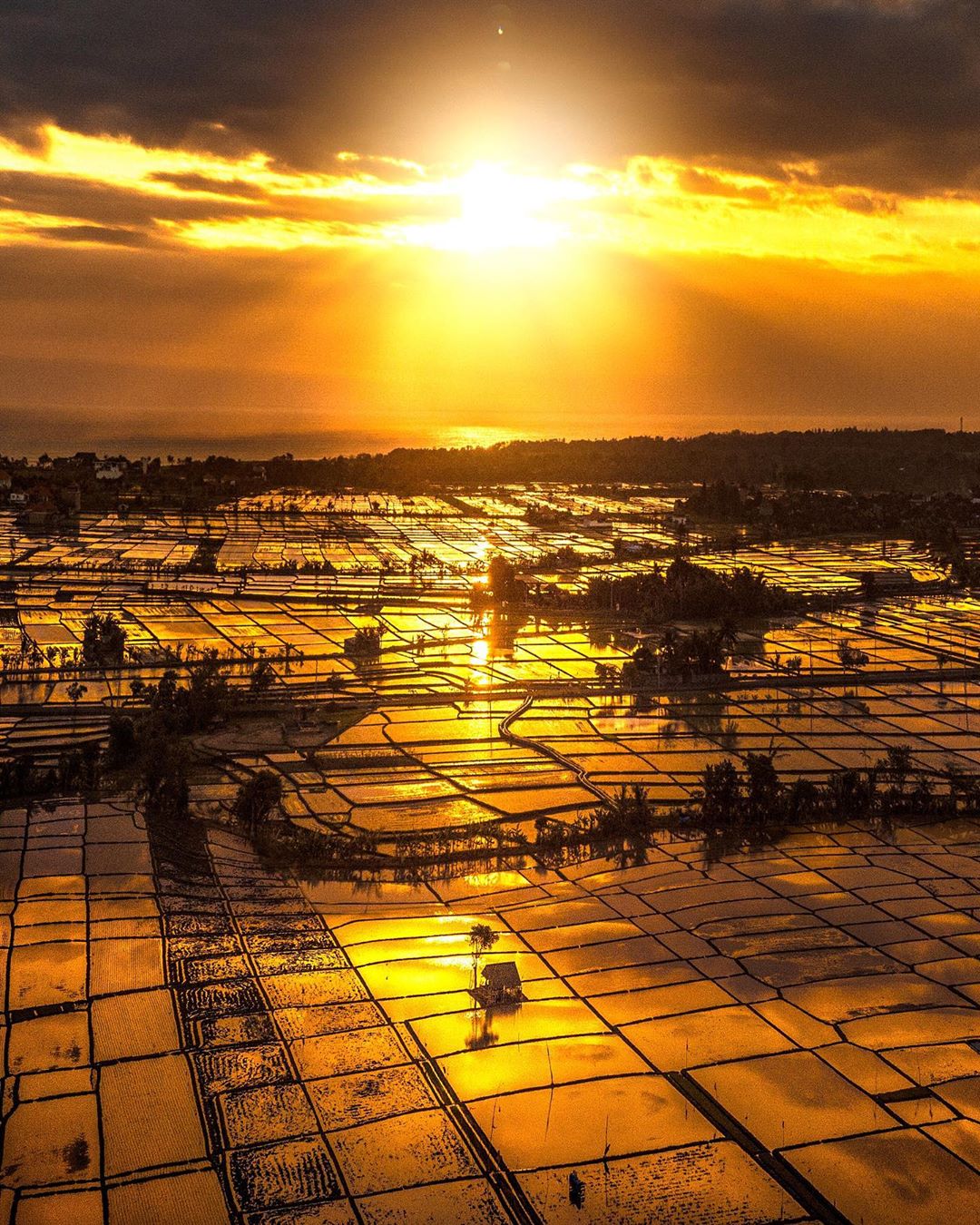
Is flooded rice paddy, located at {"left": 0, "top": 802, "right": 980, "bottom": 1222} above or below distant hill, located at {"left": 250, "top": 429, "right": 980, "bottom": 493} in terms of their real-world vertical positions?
below

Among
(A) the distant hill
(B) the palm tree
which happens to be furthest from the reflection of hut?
(A) the distant hill

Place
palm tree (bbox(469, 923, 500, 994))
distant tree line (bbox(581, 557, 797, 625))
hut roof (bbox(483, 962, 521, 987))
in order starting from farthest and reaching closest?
distant tree line (bbox(581, 557, 797, 625)) → palm tree (bbox(469, 923, 500, 994)) → hut roof (bbox(483, 962, 521, 987))

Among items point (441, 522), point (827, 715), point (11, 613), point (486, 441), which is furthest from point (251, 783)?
point (486, 441)

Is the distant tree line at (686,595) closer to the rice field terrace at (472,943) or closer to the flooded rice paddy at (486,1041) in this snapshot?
the rice field terrace at (472,943)

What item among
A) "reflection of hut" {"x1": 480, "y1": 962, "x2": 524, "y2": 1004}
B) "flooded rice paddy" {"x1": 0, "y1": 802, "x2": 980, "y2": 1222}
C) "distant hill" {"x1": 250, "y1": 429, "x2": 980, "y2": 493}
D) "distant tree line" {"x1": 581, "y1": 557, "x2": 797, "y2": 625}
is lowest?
"flooded rice paddy" {"x1": 0, "y1": 802, "x2": 980, "y2": 1222}

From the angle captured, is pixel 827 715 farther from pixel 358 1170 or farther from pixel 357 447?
pixel 357 447

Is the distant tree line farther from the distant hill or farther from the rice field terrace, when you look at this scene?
the distant hill

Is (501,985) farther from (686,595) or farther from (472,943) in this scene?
(686,595)

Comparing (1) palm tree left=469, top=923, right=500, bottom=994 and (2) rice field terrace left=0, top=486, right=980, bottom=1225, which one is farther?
(1) palm tree left=469, top=923, right=500, bottom=994
